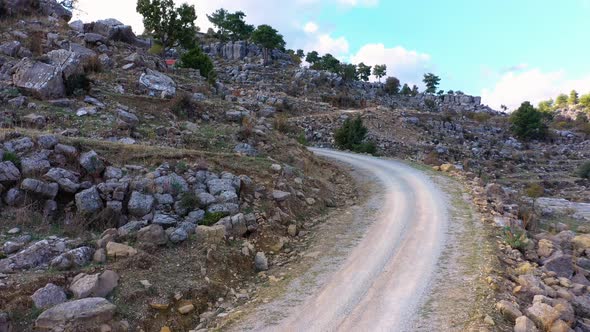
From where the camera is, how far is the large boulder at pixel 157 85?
805 inches

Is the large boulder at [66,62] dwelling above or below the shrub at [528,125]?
below

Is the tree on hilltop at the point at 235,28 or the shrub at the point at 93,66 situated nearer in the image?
the shrub at the point at 93,66

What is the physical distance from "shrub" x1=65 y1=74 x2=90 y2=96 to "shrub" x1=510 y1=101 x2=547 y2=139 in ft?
178

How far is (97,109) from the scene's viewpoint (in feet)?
53.9

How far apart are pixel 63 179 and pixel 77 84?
927 centimetres

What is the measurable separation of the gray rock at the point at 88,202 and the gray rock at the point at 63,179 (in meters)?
0.42

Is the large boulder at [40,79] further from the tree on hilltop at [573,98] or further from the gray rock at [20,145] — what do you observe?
the tree on hilltop at [573,98]

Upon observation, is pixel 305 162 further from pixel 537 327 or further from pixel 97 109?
pixel 537 327

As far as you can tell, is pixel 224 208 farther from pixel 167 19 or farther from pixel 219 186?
pixel 167 19

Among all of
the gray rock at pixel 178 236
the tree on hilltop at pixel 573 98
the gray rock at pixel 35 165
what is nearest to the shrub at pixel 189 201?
the gray rock at pixel 178 236

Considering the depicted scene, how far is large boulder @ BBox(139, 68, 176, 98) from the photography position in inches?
805

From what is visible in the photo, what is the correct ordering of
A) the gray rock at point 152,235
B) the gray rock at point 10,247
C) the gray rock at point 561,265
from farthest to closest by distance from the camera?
the gray rock at point 561,265
the gray rock at point 152,235
the gray rock at point 10,247

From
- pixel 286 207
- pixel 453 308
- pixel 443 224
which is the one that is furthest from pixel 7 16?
pixel 453 308

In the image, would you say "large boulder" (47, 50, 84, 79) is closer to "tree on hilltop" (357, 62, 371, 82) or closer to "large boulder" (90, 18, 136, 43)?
"large boulder" (90, 18, 136, 43)
